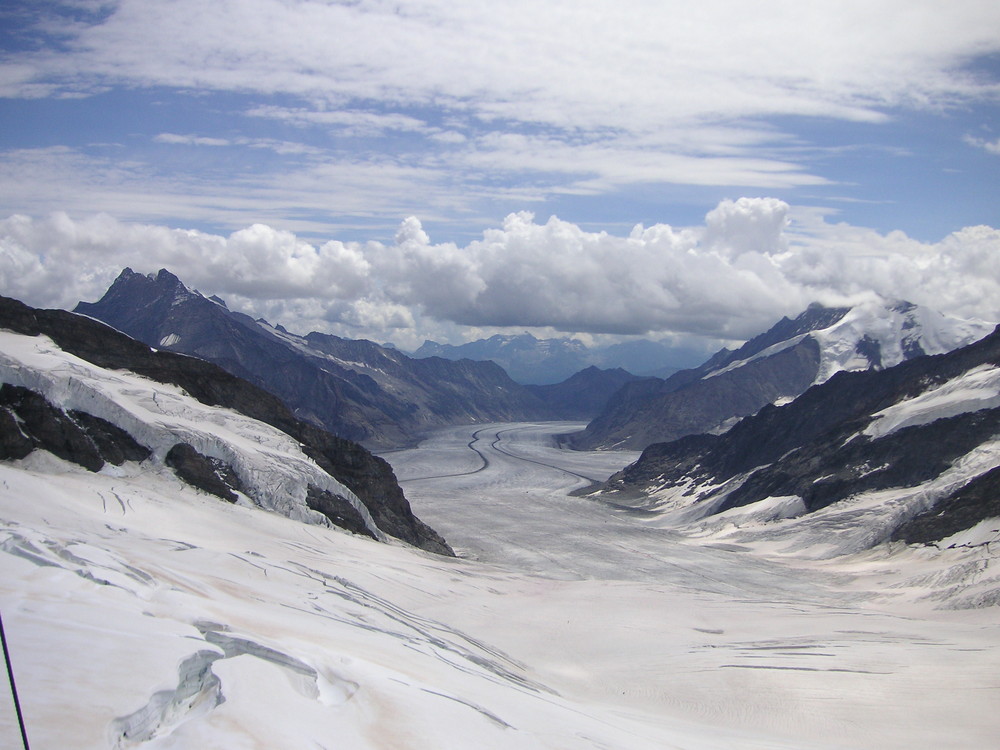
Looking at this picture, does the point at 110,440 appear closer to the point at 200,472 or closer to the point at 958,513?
the point at 200,472

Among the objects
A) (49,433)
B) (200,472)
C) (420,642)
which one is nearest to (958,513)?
(420,642)

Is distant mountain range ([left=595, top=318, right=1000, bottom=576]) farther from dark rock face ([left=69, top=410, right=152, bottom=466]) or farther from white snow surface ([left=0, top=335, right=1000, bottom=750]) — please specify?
dark rock face ([left=69, top=410, right=152, bottom=466])

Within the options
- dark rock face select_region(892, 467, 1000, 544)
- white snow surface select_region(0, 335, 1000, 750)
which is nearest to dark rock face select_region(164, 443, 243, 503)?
white snow surface select_region(0, 335, 1000, 750)

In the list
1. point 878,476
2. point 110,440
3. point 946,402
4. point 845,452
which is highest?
point 110,440

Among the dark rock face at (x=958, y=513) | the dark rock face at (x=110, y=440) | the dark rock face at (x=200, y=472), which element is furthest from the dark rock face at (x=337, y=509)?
the dark rock face at (x=958, y=513)

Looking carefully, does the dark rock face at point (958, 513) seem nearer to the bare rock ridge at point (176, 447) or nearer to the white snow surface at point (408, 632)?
the white snow surface at point (408, 632)

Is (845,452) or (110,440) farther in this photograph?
(845,452)
